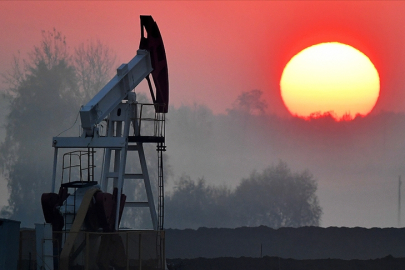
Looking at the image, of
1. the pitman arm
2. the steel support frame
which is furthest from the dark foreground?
the pitman arm

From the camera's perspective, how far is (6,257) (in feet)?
64.1

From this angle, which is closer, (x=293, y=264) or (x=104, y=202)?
(x=104, y=202)

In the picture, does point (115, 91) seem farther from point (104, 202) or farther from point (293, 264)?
point (293, 264)

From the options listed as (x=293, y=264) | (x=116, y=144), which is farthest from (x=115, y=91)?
(x=293, y=264)

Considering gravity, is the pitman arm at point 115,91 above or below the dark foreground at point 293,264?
above

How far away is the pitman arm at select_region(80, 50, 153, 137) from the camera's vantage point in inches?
826

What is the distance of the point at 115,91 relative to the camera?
2231 cm

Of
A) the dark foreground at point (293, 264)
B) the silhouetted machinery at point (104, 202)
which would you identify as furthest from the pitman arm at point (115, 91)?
the dark foreground at point (293, 264)

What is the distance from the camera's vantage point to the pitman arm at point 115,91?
20969 millimetres

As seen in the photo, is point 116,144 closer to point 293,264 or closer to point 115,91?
point 115,91

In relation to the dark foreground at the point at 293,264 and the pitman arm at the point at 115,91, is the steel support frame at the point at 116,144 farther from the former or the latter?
the dark foreground at the point at 293,264

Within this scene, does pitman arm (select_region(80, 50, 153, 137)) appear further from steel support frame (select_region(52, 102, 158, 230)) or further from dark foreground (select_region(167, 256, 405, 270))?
dark foreground (select_region(167, 256, 405, 270))

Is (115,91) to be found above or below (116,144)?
above

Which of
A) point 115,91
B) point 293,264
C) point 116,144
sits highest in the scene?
point 115,91
